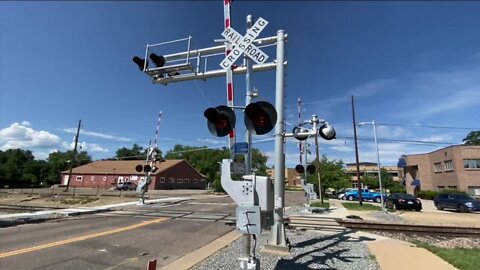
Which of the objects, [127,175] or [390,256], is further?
[127,175]

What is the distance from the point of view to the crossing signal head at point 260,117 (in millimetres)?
4484

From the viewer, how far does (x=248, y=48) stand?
16.1 feet

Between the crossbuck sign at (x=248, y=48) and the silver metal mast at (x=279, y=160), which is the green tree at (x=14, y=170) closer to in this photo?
the silver metal mast at (x=279, y=160)

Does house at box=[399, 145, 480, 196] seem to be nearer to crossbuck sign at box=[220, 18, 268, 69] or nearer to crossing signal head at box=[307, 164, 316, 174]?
crossing signal head at box=[307, 164, 316, 174]

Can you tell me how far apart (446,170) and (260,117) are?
46.6m

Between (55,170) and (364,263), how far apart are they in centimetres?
8345

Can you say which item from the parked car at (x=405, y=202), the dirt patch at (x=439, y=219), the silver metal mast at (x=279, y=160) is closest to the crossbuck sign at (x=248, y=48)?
the silver metal mast at (x=279, y=160)

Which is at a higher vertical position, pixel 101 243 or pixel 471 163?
pixel 471 163

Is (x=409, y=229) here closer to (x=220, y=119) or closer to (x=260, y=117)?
(x=260, y=117)

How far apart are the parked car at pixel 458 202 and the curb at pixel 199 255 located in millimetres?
23364

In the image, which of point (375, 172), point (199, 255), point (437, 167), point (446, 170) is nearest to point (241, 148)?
point (199, 255)

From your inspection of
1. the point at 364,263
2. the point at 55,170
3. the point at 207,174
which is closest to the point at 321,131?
the point at 364,263

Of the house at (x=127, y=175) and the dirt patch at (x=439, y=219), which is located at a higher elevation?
the house at (x=127, y=175)

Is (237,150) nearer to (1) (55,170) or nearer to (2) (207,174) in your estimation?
(2) (207,174)
